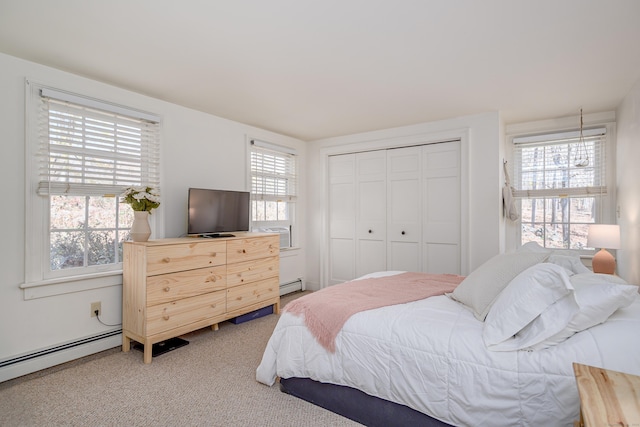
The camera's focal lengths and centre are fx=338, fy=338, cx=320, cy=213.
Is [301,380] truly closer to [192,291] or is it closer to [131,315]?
[192,291]

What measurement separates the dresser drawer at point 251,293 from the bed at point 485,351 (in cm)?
153

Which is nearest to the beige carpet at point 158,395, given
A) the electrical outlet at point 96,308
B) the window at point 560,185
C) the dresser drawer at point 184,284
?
the electrical outlet at point 96,308

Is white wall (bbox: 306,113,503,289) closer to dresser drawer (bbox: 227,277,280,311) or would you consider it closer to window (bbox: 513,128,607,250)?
window (bbox: 513,128,607,250)

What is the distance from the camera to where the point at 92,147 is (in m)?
2.98

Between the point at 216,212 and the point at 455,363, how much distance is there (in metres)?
2.86

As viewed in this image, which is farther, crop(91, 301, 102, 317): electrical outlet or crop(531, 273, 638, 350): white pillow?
crop(91, 301, 102, 317): electrical outlet

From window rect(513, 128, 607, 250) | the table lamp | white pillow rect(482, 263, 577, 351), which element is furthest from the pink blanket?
window rect(513, 128, 607, 250)

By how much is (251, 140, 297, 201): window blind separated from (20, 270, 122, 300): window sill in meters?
1.95

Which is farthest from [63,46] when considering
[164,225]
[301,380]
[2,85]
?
[301,380]

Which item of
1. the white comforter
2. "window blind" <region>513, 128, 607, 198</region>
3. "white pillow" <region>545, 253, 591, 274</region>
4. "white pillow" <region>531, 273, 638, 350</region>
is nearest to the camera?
the white comforter

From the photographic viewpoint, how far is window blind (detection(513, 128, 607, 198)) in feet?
13.1

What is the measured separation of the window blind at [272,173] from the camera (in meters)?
4.57

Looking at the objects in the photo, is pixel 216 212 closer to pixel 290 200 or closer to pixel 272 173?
pixel 272 173

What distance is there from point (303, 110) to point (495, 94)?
198 centimetres
